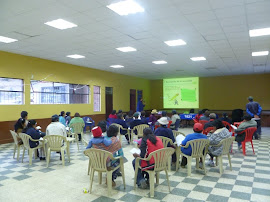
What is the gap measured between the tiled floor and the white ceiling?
124 inches

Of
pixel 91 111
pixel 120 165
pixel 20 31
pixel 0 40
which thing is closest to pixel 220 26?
pixel 120 165

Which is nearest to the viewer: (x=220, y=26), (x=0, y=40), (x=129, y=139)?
(x=220, y=26)

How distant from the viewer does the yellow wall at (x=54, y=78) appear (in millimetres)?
7428

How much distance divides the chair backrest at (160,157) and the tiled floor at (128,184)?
0.41 metres

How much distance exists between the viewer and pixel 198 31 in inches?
210

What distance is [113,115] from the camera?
26.1ft

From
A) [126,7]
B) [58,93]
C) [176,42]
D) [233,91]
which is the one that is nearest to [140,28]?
Answer: [126,7]

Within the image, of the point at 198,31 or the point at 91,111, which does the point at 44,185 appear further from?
the point at 91,111

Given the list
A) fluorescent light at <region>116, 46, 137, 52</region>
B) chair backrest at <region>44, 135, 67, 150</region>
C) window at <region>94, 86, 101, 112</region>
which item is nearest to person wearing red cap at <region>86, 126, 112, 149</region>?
chair backrest at <region>44, 135, 67, 150</region>

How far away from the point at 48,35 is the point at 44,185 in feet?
12.5

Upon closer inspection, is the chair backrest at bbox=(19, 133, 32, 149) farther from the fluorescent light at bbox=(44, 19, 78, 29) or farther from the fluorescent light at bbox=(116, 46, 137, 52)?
the fluorescent light at bbox=(116, 46, 137, 52)

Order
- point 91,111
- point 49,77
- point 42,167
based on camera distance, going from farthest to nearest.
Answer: point 91,111
point 49,77
point 42,167

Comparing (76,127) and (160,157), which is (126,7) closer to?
(160,157)

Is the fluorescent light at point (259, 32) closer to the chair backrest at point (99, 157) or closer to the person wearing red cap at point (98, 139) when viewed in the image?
the person wearing red cap at point (98, 139)
